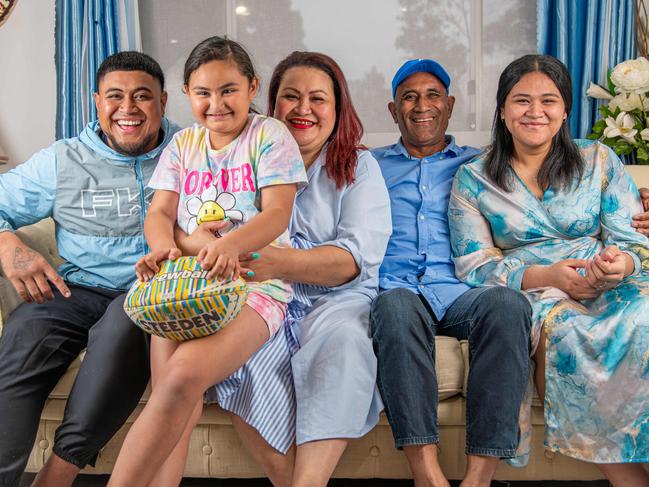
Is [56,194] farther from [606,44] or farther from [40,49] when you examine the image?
[606,44]

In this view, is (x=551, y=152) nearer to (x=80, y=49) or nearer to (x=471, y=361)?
(x=471, y=361)

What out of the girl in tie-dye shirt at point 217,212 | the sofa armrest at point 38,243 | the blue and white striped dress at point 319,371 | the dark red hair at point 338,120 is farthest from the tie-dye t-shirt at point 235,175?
the sofa armrest at point 38,243

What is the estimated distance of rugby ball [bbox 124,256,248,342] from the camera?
144cm

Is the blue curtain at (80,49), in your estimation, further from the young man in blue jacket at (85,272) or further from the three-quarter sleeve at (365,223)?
the three-quarter sleeve at (365,223)

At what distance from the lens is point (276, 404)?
5.62 feet

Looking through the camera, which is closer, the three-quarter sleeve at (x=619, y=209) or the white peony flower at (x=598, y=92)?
the three-quarter sleeve at (x=619, y=209)

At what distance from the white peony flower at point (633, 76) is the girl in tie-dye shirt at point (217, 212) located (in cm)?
177

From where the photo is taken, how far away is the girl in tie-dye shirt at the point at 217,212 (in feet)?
4.85

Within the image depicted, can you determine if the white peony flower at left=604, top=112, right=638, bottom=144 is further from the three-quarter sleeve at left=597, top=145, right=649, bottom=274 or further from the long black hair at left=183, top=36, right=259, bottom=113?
the long black hair at left=183, top=36, right=259, bottom=113

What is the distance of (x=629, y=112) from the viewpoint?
3.03 m

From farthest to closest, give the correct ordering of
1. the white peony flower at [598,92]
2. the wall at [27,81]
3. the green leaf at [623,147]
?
1. the wall at [27,81]
2. the white peony flower at [598,92]
3. the green leaf at [623,147]

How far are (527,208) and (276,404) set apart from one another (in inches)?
37.5

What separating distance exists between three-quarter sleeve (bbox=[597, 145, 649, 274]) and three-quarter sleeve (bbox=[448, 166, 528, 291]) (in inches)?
10.9

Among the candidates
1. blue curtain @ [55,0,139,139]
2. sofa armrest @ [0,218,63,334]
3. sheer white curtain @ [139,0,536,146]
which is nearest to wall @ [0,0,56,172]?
blue curtain @ [55,0,139,139]
